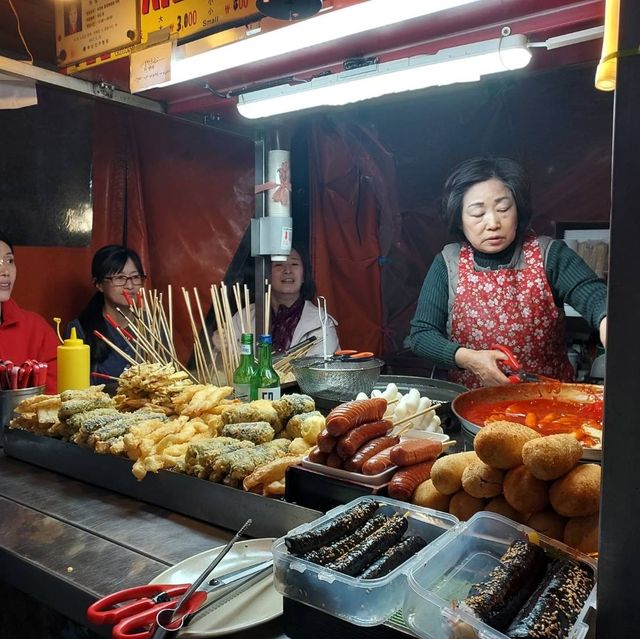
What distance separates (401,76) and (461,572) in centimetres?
213

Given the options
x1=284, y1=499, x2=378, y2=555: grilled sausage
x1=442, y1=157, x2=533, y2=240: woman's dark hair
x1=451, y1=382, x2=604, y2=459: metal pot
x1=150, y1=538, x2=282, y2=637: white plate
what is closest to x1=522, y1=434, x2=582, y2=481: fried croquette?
x1=284, y1=499, x2=378, y2=555: grilled sausage

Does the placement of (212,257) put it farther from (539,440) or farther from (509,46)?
(539,440)

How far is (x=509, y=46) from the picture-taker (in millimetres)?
2311

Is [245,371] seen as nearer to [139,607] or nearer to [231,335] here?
[231,335]

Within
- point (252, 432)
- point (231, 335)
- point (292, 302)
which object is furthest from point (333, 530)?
point (292, 302)

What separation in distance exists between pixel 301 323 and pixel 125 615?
3.92m

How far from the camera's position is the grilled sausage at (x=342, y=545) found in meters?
1.18

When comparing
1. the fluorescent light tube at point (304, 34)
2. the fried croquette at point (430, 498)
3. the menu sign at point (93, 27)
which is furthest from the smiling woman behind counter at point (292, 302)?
the fried croquette at point (430, 498)

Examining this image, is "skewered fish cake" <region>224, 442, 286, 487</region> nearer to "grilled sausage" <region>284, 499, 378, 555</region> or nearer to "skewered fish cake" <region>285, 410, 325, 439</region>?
"skewered fish cake" <region>285, 410, 325, 439</region>

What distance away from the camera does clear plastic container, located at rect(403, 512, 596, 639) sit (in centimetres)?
95

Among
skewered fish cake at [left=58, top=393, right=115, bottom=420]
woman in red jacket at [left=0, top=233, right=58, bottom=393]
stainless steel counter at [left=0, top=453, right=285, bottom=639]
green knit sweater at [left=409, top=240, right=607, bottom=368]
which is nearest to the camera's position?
stainless steel counter at [left=0, top=453, right=285, bottom=639]

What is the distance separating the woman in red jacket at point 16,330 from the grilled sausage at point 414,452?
2.56 metres

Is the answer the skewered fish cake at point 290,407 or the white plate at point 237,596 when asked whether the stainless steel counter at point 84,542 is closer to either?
the white plate at point 237,596

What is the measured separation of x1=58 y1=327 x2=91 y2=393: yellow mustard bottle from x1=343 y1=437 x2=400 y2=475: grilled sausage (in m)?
1.62
